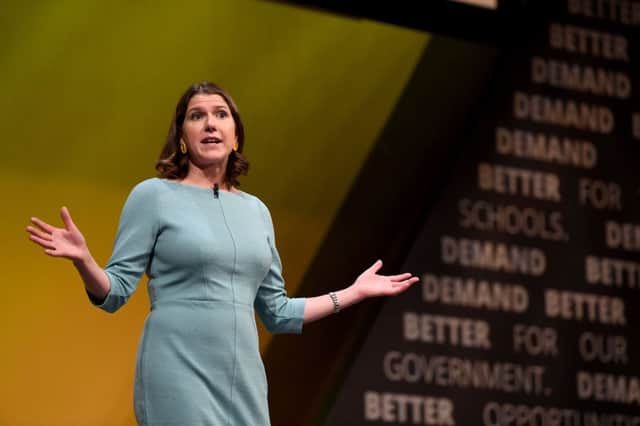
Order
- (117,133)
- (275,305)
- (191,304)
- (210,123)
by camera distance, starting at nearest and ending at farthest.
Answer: (191,304)
(210,123)
(275,305)
(117,133)

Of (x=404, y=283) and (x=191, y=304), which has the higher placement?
(x=404, y=283)

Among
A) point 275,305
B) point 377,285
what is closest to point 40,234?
point 275,305

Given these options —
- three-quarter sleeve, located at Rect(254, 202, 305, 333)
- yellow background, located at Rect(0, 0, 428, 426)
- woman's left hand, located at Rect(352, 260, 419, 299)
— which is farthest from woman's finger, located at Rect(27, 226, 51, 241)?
yellow background, located at Rect(0, 0, 428, 426)

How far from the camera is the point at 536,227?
4305mm

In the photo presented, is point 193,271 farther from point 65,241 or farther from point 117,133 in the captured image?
point 117,133

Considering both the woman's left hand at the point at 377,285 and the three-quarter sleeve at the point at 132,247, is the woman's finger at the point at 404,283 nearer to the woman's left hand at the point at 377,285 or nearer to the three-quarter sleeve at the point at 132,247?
the woman's left hand at the point at 377,285

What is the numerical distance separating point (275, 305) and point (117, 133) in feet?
5.22

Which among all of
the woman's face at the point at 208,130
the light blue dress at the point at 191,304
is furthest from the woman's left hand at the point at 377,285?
the woman's face at the point at 208,130

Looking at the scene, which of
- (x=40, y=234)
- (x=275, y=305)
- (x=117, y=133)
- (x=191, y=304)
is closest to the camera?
(x=40, y=234)

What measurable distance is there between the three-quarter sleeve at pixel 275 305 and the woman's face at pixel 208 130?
18cm

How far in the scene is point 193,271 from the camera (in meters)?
2.09

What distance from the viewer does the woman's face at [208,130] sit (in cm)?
218

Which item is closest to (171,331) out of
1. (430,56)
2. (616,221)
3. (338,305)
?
(338,305)

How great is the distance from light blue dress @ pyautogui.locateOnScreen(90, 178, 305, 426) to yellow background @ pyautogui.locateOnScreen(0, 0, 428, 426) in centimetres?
150
